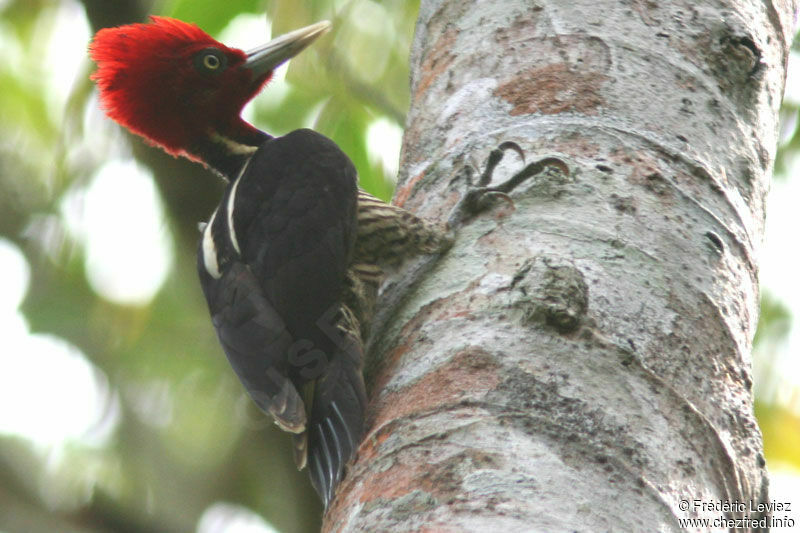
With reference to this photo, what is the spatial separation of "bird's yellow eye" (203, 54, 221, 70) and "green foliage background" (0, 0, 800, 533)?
294 millimetres

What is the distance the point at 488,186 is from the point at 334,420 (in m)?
0.67

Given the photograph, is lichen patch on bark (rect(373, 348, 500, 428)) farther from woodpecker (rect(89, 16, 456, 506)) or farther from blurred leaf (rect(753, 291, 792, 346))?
blurred leaf (rect(753, 291, 792, 346))

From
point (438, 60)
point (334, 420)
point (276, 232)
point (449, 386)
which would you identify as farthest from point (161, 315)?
point (449, 386)

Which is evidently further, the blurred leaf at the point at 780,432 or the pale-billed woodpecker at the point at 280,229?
the blurred leaf at the point at 780,432

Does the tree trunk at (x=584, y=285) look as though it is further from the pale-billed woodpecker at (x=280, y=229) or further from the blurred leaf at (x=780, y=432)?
the blurred leaf at (x=780, y=432)

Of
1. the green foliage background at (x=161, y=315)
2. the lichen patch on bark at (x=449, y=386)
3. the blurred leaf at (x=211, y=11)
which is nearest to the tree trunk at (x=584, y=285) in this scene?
the lichen patch on bark at (x=449, y=386)

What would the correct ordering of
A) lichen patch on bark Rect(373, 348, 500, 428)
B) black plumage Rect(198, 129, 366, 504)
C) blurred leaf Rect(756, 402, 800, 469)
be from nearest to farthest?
lichen patch on bark Rect(373, 348, 500, 428)
black plumage Rect(198, 129, 366, 504)
blurred leaf Rect(756, 402, 800, 469)

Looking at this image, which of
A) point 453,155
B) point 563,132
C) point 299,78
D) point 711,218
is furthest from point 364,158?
point 711,218

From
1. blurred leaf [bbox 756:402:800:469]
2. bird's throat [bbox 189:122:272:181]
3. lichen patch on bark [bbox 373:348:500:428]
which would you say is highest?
bird's throat [bbox 189:122:272:181]

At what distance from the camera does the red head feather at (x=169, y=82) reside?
329cm

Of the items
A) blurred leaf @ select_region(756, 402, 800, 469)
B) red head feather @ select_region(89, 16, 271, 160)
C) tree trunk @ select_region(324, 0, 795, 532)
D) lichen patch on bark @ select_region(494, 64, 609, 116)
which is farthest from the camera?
blurred leaf @ select_region(756, 402, 800, 469)

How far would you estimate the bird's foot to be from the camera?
217 cm

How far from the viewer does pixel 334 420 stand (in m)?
2.06

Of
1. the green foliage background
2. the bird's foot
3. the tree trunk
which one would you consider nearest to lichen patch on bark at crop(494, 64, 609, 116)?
the tree trunk
